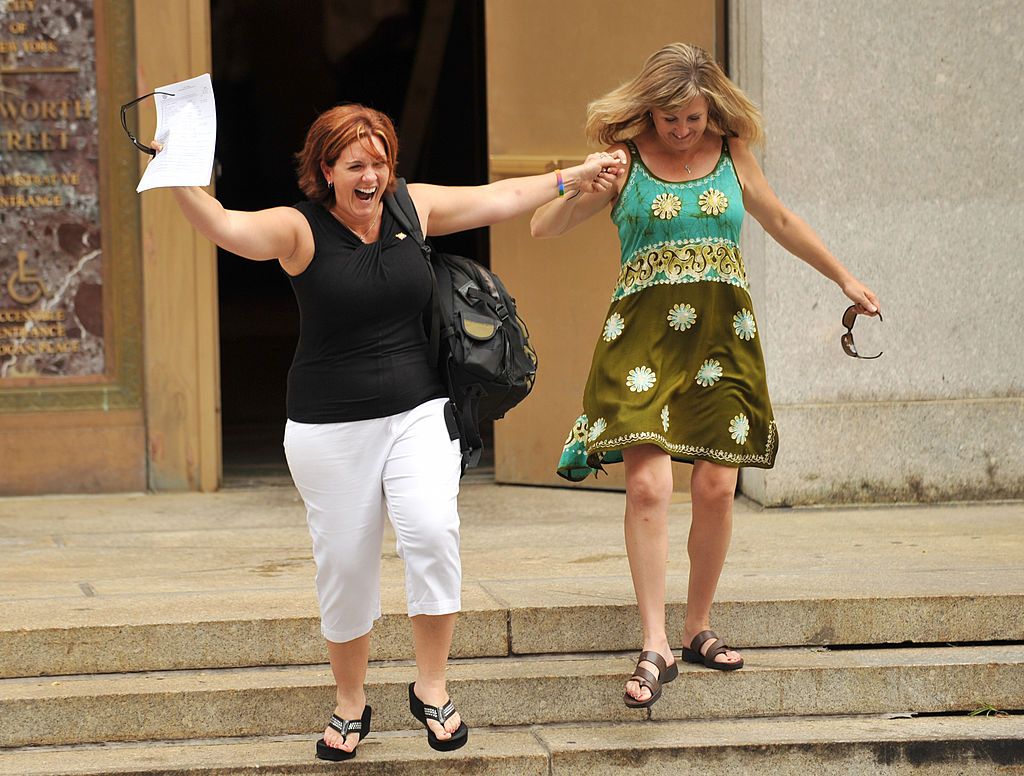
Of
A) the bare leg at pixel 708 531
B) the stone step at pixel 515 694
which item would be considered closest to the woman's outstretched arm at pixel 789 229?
the bare leg at pixel 708 531

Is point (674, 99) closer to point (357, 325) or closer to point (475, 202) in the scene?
point (475, 202)

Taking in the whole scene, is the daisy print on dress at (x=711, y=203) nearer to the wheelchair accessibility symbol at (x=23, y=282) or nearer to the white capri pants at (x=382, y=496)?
the white capri pants at (x=382, y=496)

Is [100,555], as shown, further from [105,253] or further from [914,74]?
[914,74]

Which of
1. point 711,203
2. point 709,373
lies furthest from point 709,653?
point 711,203

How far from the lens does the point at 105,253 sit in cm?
737

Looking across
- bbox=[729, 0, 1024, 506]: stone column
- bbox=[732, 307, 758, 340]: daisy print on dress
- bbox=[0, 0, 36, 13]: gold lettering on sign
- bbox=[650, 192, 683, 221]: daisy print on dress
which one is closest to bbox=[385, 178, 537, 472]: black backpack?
bbox=[650, 192, 683, 221]: daisy print on dress

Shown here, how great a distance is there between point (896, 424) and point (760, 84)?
64.9 inches

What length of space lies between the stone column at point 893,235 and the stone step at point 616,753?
252cm

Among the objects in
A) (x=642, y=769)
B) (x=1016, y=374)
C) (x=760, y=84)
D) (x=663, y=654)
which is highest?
(x=760, y=84)

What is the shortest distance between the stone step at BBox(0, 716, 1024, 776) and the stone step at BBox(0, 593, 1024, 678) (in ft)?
1.07

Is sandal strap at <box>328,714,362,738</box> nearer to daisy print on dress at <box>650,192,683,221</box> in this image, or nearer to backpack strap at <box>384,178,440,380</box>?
backpack strap at <box>384,178,440,380</box>

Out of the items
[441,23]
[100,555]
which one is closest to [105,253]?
[100,555]

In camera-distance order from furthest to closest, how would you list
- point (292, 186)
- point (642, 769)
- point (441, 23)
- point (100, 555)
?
point (292, 186)
point (441, 23)
point (100, 555)
point (642, 769)

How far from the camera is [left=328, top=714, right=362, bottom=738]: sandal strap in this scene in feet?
14.1
